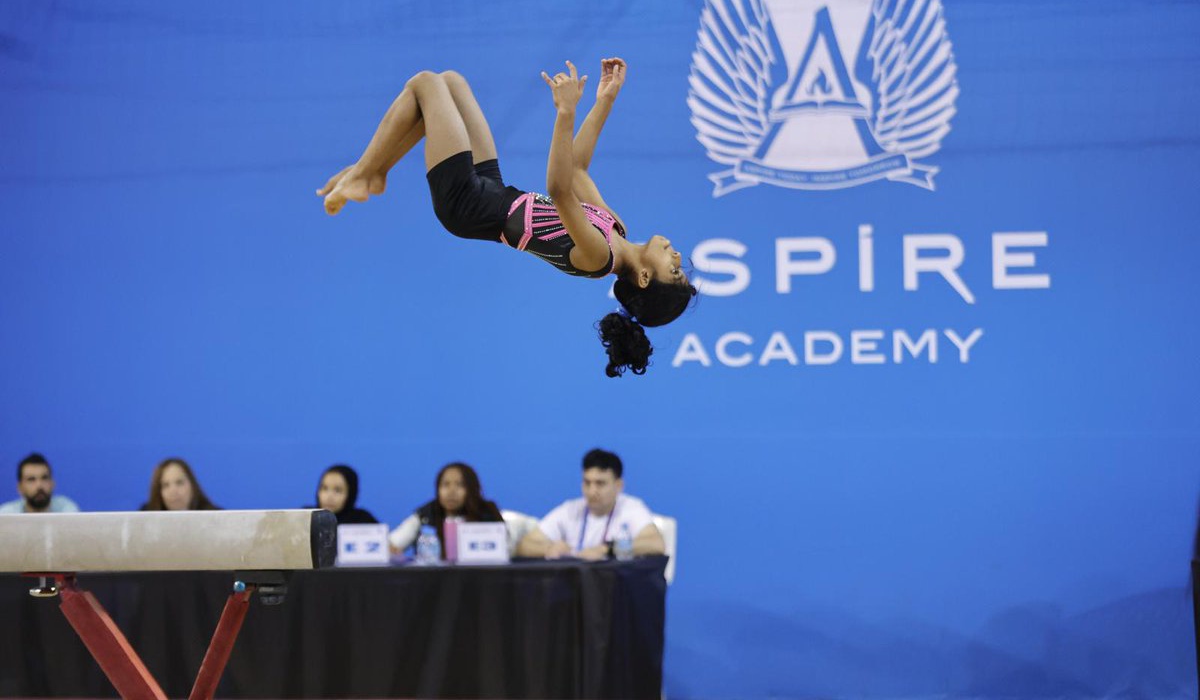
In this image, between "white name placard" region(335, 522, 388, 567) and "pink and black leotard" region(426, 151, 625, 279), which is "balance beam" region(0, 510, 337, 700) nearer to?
"pink and black leotard" region(426, 151, 625, 279)

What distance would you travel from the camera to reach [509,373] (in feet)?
25.8

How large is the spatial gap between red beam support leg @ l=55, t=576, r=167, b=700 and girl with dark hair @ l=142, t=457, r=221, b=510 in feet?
9.18

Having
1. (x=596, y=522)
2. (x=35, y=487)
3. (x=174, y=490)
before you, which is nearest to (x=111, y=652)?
(x=174, y=490)

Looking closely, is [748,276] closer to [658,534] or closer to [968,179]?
[968,179]

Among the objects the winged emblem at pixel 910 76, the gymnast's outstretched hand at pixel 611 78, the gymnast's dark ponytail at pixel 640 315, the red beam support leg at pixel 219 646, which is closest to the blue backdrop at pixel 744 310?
the winged emblem at pixel 910 76

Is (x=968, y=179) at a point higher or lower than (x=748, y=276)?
higher

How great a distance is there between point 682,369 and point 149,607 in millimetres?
3143

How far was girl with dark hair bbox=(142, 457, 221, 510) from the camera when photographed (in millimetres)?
7082

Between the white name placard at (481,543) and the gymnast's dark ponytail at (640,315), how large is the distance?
1.69 m

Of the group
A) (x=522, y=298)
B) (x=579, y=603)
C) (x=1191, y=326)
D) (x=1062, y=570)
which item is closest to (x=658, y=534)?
(x=579, y=603)

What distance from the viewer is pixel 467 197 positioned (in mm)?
4531

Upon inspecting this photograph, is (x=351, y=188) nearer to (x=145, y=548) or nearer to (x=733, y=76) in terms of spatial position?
(x=145, y=548)

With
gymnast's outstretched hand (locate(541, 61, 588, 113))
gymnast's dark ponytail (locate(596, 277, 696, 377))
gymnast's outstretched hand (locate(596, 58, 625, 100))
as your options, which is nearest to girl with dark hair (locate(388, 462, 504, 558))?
gymnast's dark ponytail (locate(596, 277, 696, 377))

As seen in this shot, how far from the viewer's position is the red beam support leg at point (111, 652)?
425 centimetres
